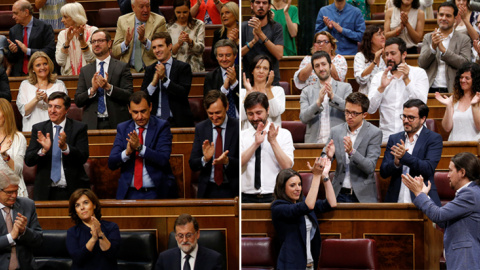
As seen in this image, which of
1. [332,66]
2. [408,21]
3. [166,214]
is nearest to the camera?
[166,214]

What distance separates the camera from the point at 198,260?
200cm

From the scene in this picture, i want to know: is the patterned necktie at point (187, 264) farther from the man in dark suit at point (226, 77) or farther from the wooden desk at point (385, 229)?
the man in dark suit at point (226, 77)

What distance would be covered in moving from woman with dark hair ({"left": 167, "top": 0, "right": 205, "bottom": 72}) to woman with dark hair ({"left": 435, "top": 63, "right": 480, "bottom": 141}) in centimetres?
116

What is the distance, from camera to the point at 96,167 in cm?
273

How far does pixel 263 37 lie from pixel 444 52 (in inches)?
31.7

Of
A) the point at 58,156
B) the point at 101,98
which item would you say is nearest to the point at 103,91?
the point at 101,98

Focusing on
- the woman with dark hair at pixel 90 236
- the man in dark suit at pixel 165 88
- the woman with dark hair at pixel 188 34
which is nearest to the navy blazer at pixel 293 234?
the woman with dark hair at pixel 90 236

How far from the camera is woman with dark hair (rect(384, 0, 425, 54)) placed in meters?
3.46

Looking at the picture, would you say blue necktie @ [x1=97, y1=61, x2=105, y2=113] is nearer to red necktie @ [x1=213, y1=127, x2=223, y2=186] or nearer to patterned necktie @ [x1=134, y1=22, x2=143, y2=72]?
patterned necktie @ [x1=134, y1=22, x2=143, y2=72]

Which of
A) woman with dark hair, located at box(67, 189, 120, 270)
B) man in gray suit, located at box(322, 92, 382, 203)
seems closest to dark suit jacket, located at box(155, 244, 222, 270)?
woman with dark hair, located at box(67, 189, 120, 270)

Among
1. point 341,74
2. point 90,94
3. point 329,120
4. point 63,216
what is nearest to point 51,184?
point 63,216

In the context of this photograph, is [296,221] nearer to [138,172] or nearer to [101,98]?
[138,172]

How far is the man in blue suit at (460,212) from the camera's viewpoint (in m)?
1.92

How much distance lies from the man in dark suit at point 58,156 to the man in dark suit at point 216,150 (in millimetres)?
407
